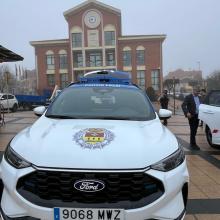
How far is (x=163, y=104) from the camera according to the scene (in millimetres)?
19422

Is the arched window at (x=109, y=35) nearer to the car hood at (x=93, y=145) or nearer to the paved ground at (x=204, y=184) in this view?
the paved ground at (x=204, y=184)

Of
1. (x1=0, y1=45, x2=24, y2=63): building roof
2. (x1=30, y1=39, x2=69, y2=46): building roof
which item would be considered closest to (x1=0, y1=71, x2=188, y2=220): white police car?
(x1=0, y1=45, x2=24, y2=63): building roof

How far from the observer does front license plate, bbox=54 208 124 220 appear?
314 centimetres

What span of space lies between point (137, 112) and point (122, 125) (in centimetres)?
80

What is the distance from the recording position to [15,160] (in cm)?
349

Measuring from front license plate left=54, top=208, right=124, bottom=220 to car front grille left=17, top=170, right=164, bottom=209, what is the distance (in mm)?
48

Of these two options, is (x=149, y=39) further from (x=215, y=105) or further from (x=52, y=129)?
(x=52, y=129)

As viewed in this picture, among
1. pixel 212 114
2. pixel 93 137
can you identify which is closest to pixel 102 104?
pixel 93 137

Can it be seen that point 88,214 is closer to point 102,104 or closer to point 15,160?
point 15,160

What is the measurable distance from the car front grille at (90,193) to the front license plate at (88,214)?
5 centimetres

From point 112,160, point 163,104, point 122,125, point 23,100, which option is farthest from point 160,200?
point 23,100

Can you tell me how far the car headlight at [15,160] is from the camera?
133 inches

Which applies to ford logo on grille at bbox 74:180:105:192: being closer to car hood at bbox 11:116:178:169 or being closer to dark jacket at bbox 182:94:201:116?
car hood at bbox 11:116:178:169

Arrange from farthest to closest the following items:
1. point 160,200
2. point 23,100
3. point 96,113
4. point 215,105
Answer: point 23,100 → point 215,105 → point 96,113 → point 160,200
